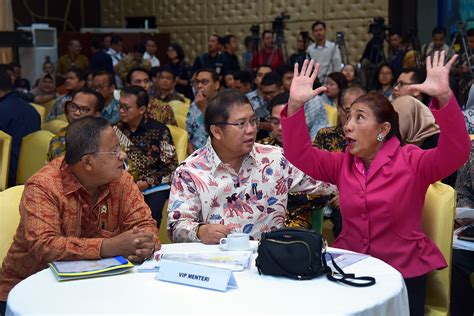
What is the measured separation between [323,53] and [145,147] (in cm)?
613

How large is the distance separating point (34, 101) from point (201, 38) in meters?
6.21

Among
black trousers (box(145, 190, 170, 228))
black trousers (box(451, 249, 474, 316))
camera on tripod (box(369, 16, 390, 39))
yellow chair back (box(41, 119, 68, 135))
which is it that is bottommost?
black trousers (box(451, 249, 474, 316))

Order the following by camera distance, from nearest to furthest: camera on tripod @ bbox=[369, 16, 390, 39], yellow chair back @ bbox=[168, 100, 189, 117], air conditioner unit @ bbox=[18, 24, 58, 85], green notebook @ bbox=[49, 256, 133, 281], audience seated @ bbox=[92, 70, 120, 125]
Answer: green notebook @ bbox=[49, 256, 133, 281]
audience seated @ bbox=[92, 70, 120, 125]
yellow chair back @ bbox=[168, 100, 189, 117]
camera on tripod @ bbox=[369, 16, 390, 39]
air conditioner unit @ bbox=[18, 24, 58, 85]

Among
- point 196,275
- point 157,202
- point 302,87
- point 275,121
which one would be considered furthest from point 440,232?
point 157,202

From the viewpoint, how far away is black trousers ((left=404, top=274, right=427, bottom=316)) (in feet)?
9.23

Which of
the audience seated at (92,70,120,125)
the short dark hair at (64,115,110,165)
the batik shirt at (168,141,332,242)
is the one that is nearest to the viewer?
the short dark hair at (64,115,110,165)

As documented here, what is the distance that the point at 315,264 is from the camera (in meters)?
2.30

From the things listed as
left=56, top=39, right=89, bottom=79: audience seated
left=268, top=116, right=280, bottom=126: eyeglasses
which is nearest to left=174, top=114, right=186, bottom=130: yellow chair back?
left=268, top=116, right=280, bottom=126: eyeglasses

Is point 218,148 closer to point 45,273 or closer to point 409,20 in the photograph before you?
point 45,273

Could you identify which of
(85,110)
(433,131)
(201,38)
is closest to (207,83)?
(85,110)

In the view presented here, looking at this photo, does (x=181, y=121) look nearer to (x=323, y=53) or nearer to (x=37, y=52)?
(x=323, y=53)

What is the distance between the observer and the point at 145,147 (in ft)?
14.9

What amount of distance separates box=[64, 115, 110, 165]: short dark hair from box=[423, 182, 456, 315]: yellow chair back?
1216mm

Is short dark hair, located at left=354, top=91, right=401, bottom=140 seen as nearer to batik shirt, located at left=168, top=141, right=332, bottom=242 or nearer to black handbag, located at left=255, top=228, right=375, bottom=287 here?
batik shirt, located at left=168, top=141, right=332, bottom=242
